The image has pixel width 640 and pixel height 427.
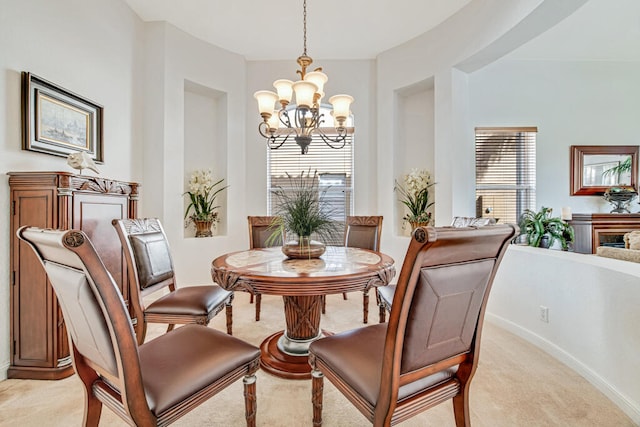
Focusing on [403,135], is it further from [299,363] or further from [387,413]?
[387,413]

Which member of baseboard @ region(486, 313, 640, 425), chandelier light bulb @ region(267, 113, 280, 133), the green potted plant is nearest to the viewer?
baseboard @ region(486, 313, 640, 425)

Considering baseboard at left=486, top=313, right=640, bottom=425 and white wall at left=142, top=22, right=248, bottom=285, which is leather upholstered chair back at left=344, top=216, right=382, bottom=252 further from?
white wall at left=142, top=22, right=248, bottom=285

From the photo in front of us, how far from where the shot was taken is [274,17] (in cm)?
310

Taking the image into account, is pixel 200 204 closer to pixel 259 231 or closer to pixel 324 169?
pixel 259 231

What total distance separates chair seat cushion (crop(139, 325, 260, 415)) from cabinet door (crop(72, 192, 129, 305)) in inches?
51.0

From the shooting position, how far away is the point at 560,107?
4039mm

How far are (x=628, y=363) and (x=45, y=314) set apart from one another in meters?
3.57

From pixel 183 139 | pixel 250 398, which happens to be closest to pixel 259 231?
pixel 183 139


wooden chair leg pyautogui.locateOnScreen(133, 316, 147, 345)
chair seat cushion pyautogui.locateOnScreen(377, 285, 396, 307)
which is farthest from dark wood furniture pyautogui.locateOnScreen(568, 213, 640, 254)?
wooden chair leg pyautogui.locateOnScreen(133, 316, 147, 345)

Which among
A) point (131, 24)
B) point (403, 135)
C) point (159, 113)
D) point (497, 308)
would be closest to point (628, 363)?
point (497, 308)

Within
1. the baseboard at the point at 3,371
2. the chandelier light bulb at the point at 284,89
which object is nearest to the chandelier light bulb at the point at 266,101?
the chandelier light bulb at the point at 284,89

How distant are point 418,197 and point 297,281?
2613 mm

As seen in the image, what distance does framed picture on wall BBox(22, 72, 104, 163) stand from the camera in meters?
1.94

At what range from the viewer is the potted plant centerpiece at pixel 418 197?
3.47 m
